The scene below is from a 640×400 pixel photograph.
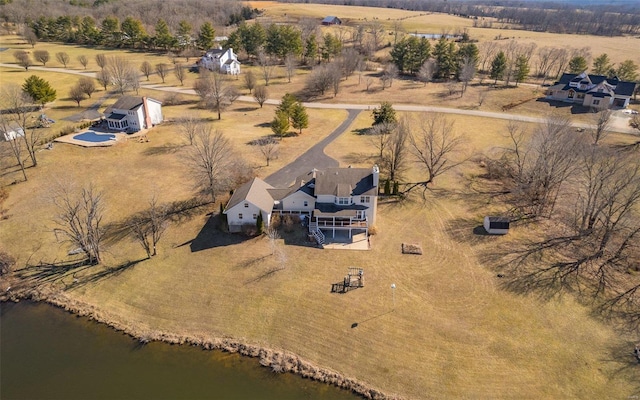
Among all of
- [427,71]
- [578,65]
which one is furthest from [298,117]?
[578,65]

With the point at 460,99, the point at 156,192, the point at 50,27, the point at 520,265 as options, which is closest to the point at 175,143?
the point at 156,192

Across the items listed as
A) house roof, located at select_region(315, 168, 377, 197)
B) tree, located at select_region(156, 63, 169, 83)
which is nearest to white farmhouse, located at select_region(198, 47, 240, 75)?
tree, located at select_region(156, 63, 169, 83)

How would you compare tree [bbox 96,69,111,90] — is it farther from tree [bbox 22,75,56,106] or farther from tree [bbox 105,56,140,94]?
tree [bbox 22,75,56,106]

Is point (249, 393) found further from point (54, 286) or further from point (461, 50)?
point (461, 50)

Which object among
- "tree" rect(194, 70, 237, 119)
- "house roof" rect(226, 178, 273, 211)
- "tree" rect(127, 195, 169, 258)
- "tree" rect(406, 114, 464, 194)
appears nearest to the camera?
"tree" rect(127, 195, 169, 258)

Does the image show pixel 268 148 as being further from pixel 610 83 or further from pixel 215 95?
pixel 610 83

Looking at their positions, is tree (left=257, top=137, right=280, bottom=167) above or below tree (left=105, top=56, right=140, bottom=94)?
below

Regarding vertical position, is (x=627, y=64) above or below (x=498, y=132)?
above
